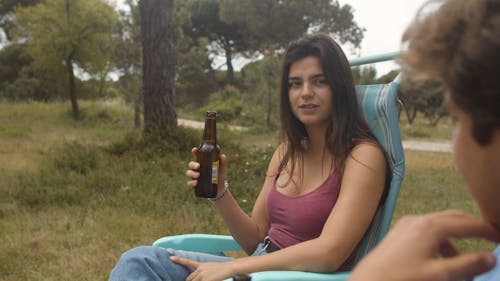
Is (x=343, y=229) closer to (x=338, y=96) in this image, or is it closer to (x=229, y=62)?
(x=338, y=96)

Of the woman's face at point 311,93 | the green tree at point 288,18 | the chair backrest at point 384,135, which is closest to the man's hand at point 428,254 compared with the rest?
the chair backrest at point 384,135

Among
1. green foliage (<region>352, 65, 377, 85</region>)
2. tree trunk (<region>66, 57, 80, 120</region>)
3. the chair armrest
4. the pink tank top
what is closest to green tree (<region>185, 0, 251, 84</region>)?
tree trunk (<region>66, 57, 80, 120</region>)

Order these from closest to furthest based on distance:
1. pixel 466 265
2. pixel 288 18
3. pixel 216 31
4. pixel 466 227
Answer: pixel 466 265 → pixel 466 227 → pixel 288 18 → pixel 216 31

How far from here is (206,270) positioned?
1.89m

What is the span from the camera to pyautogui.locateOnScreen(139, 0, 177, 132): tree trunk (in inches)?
251

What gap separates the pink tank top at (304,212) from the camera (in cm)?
193

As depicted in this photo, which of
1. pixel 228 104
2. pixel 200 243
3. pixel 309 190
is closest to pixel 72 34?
pixel 228 104

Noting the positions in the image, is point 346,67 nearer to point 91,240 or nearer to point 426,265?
point 426,265

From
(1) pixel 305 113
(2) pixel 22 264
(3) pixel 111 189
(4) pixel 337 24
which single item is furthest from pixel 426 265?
(4) pixel 337 24

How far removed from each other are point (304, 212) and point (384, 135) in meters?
0.45

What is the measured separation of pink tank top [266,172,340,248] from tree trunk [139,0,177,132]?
4.45 metres

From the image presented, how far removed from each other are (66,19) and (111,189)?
8640mm

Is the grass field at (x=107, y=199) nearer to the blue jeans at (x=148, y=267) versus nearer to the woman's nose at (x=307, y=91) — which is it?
the blue jeans at (x=148, y=267)

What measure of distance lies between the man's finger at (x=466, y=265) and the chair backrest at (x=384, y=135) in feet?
3.86
